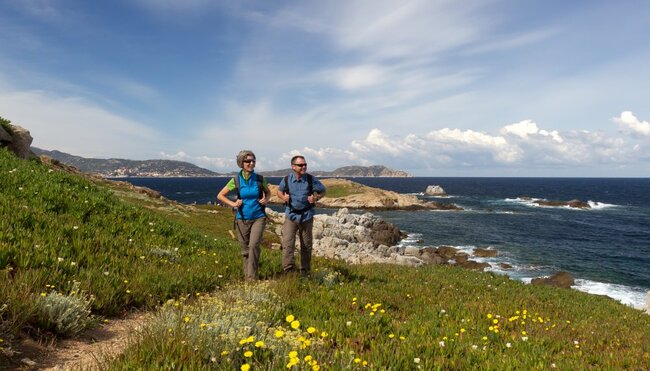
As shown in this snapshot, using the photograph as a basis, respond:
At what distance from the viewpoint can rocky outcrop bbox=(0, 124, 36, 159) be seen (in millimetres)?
21633

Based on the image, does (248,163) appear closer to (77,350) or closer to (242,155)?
(242,155)

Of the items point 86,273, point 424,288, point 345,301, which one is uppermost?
point 86,273

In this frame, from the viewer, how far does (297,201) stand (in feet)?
29.6

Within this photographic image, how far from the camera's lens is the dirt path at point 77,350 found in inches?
156

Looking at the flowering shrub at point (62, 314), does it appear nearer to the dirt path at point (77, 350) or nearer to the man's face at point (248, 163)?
the dirt path at point (77, 350)

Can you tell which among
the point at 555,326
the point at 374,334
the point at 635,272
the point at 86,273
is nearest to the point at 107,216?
the point at 86,273

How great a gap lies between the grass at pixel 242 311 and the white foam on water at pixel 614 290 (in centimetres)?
2110

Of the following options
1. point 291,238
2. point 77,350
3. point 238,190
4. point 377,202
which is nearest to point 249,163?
point 238,190

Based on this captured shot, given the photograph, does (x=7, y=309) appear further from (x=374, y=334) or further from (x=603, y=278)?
(x=603, y=278)

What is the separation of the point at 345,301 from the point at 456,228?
6022 centimetres

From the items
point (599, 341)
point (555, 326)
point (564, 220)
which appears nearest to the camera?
point (599, 341)

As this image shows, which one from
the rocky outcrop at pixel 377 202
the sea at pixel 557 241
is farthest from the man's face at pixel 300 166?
the rocky outcrop at pixel 377 202

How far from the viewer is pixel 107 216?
10.9m

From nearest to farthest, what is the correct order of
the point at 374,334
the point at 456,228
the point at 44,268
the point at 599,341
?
the point at 374,334
the point at 44,268
the point at 599,341
the point at 456,228
